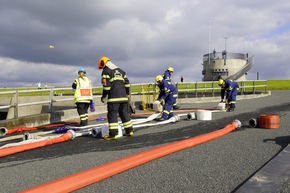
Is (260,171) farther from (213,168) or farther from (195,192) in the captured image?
(195,192)

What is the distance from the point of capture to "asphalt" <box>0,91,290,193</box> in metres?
3.18

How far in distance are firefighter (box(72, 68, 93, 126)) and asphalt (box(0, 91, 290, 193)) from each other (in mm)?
1956

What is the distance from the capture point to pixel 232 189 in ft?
9.78

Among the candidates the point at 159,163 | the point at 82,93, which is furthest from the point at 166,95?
the point at 159,163

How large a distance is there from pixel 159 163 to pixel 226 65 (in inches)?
1725

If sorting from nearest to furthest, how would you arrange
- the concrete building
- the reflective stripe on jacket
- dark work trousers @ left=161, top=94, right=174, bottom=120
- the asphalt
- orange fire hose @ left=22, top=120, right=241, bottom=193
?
orange fire hose @ left=22, top=120, right=241, bottom=193 < the asphalt < the reflective stripe on jacket < dark work trousers @ left=161, top=94, right=174, bottom=120 < the concrete building

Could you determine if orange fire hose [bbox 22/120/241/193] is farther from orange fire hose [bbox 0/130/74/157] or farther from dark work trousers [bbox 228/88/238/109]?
dark work trousers [bbox 228/88/238/109]

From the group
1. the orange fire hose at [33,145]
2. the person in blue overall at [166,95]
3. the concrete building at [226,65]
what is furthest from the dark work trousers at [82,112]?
the concrete building at [226,65]

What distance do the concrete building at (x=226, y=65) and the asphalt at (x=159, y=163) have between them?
4056cm

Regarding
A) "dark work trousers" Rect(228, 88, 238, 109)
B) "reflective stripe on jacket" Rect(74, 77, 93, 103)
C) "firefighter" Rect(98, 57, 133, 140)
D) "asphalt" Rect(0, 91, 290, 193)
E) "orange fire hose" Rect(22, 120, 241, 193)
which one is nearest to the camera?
"orange fire hose" Rect(22, 120, 241, 193)

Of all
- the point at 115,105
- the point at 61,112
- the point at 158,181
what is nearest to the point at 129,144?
the point at 115,105

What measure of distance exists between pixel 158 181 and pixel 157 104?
7.84 metres

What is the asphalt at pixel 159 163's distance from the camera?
318cm

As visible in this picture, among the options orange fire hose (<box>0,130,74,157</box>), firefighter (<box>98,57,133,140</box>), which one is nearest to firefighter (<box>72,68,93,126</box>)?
orange fire hose (<box>0,130,74,157</box>)
